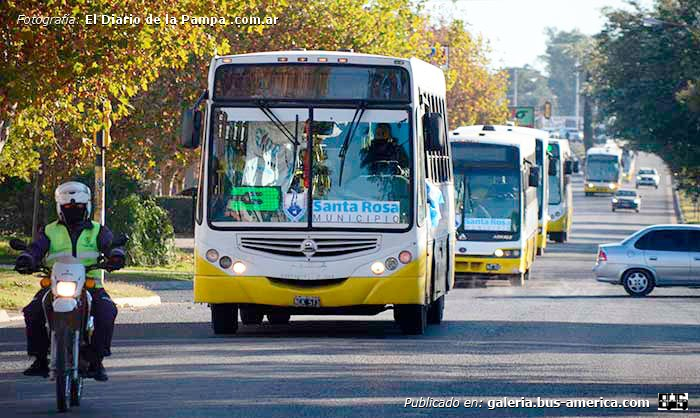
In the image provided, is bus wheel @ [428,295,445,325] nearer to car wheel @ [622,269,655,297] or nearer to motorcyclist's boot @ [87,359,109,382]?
motorcyclist's boot @ [87,359,109,382]

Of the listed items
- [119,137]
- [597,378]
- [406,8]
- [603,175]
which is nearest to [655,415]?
[597,378]

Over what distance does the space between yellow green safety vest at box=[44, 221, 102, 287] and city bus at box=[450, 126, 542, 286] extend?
70.0 feet

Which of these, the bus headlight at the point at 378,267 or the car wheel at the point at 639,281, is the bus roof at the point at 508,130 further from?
the bus headlight at the point at 378,267

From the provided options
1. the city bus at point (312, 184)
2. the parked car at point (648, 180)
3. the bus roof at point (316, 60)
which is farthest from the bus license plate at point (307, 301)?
the parked car at point (648, 180)

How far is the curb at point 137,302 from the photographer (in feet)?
83.1

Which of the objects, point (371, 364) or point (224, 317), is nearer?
point (371, 364)

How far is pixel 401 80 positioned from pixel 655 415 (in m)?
7.38

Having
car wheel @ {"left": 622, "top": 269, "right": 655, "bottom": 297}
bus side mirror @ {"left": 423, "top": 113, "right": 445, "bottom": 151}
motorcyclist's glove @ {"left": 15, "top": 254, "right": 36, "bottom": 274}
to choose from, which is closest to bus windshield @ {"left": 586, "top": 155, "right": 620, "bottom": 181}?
car wheel @ {"left": 622, "top": 269, "right": 655, "bottom": 297}

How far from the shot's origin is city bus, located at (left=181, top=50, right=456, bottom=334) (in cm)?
1797

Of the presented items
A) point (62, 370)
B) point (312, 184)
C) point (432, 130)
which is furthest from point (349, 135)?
point (62, 370)

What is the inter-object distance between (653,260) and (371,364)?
19.5 meters

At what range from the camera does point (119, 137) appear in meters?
36.7

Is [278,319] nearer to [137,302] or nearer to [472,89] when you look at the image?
[137,302]

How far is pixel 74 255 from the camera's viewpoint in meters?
12.1
